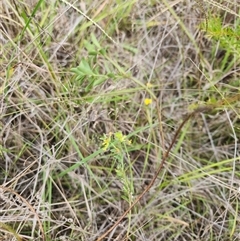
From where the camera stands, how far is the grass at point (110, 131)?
121 centimetres

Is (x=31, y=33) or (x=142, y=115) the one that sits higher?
(x=31, y=33)

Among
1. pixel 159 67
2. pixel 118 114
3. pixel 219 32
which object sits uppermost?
pixel 219 32

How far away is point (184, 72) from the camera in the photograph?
1403 millimetres

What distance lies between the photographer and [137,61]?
4.56 feet

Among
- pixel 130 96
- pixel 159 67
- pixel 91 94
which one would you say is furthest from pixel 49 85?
pixel 159 67

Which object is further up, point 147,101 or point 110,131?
point 147,101

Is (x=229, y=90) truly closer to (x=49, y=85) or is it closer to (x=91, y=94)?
(x=91, y=94)

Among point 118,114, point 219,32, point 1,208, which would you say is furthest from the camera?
point 118,114

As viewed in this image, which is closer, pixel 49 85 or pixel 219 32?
pixel 219 32

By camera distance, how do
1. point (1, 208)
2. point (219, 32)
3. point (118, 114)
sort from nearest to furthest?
point (219, 32) → point (1, 208) → point (118, 114)

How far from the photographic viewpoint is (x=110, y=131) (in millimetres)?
1300

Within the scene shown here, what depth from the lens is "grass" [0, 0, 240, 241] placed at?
1.21 metres

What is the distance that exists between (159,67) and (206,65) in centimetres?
14

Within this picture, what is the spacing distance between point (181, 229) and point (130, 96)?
1.27 ft
